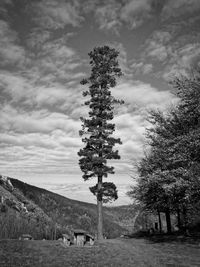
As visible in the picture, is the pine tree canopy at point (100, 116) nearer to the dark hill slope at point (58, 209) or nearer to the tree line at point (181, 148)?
the tree line at point (181, 148)

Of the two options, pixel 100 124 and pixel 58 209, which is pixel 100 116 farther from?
pixel 58 209

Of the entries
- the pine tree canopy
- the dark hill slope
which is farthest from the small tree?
the dark hill slope

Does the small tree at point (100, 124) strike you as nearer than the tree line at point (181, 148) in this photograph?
No

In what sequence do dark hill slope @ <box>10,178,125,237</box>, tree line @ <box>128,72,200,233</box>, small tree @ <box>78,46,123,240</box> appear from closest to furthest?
tree line @ <box>128,72,200,233</box> → small tree @ <box>78,46,123,240</box> → dark hill slope @ <box>10,178,125,237</box>

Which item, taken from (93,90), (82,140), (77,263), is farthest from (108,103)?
(77,263)

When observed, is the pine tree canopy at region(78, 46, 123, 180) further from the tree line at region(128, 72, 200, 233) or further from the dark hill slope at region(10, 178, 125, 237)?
the dark hill slope at region(10, 178, 125, 237)

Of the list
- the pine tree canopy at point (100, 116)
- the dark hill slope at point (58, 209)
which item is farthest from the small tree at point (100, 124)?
the dark hill slope at point (58, 209)

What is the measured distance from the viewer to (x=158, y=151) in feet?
59.8

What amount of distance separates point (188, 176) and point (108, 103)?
1336 centimetres

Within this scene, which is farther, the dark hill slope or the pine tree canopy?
the dark hill slope

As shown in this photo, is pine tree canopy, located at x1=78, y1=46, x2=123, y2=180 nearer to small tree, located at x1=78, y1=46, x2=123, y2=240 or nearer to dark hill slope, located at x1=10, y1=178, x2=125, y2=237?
small tree, located at x1=78, y1=46, x2=123, y2=240

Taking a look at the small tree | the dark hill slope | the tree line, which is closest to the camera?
the tree line

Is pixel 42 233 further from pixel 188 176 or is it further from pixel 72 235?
pixel 188 176

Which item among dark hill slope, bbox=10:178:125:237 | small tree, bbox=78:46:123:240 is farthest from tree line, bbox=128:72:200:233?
dark hill slope, bbox=10:178:125:237
